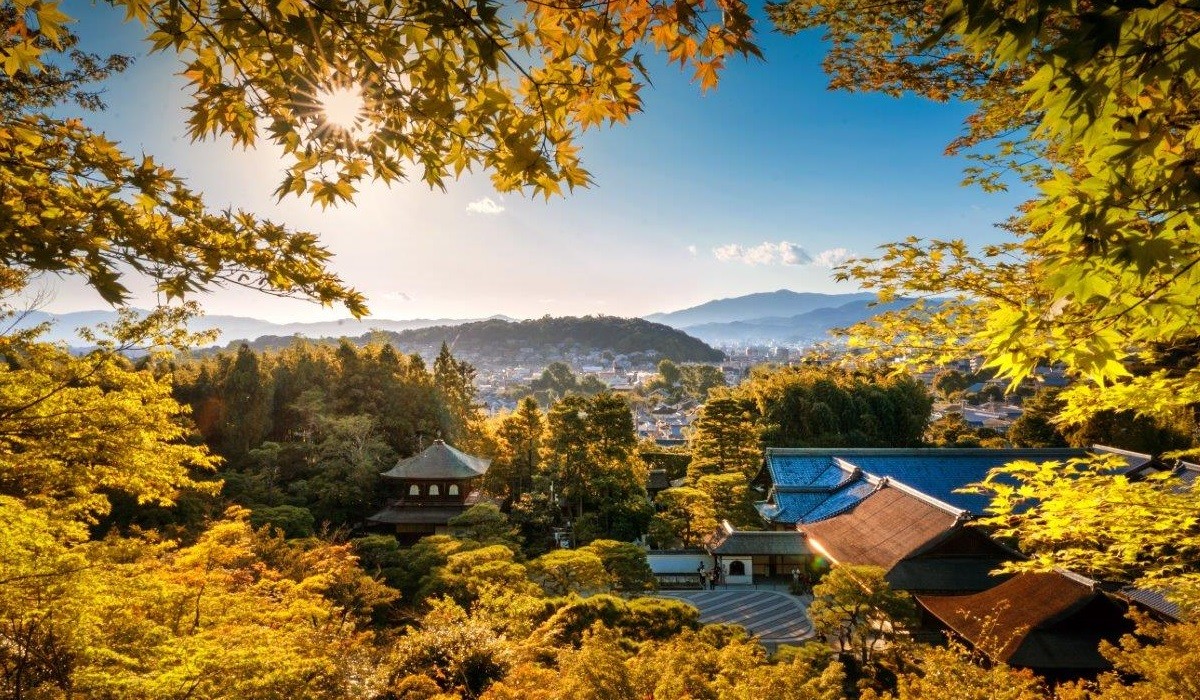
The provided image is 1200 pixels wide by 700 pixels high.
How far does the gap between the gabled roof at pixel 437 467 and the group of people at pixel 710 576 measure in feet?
27.6

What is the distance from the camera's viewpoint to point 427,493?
62.5ft

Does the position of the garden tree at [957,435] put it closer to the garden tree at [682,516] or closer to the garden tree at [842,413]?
the garden tree at [842,413]

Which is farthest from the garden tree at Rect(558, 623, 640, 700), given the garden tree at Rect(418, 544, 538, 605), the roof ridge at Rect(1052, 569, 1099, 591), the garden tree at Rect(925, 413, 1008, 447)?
the garden tree at Rect(925, 413, 1008, 447)

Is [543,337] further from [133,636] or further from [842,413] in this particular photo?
[133,636]

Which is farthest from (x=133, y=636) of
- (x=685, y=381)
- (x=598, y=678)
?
(x=685, y=381)

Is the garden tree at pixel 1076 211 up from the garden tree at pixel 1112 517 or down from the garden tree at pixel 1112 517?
up

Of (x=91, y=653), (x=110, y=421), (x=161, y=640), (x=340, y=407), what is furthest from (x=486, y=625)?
(x=340, y=407)

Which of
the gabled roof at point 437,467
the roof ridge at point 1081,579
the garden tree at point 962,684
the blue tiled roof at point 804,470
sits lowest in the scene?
the blue tiled roof at point 804,470

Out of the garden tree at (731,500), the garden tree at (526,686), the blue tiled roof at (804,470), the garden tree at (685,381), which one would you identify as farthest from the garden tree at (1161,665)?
the garden tree at (685,381)

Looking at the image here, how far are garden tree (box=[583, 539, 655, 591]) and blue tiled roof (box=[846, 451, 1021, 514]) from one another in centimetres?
1251

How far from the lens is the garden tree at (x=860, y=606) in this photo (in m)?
10.6

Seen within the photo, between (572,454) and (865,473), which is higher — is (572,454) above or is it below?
above

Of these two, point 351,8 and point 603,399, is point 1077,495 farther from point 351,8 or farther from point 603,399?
point 603,399

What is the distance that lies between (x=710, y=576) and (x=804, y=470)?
785 cm
